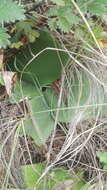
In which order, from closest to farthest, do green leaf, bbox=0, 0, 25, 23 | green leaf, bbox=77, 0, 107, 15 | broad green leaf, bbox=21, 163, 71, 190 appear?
green leaf, bbox=0, 0, 25, 23, green leaf, bbox=77, 0, 107, 15, broad green leaf, bbox=21, 163, 71, 190

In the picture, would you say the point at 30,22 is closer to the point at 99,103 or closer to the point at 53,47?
the point at 53,47

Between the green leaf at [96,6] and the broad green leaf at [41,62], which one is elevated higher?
the green leaf at [96,6]

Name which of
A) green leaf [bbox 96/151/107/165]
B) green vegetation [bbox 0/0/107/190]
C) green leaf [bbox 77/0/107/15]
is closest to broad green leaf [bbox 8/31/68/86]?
green vegetation [bbox 0/0/107/190]

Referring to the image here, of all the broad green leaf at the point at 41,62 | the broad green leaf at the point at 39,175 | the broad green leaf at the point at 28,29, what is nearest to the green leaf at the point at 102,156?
the broad green leaf at the point at 39,175

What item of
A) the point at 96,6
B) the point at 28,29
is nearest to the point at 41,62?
the point at 28,29

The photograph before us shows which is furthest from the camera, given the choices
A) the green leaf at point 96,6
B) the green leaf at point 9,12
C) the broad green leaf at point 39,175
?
the broad green leaf at point 39,175

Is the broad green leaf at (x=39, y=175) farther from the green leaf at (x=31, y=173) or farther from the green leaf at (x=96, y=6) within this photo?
the green leaf at (x=96, y=6)

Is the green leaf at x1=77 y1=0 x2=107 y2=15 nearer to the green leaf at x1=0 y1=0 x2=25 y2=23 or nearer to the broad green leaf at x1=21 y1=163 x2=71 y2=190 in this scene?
the green leaf at x1=0 y1=0 x2=25 y2=23
